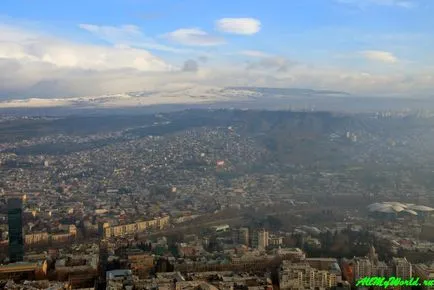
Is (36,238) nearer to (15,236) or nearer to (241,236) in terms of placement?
(15,236)

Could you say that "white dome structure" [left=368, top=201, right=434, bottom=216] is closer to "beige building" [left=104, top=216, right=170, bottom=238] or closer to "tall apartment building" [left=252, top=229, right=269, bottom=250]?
"tall apartment building" [left=252, top=229, right=269, bottom=250]

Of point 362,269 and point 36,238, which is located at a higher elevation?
point 362,269

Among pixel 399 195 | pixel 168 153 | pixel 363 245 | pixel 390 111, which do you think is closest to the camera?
pixel 363 245

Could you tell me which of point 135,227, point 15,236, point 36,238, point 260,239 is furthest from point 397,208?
point 15,236

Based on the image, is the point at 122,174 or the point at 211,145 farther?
Answer: the point at 211,145

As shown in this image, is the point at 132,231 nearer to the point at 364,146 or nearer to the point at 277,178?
the point at 277,178

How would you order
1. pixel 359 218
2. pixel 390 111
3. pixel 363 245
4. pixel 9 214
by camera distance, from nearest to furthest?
1. pixel 363 245
2. pixel 9 214
3. pixel 359 218
4. pixel 390 111

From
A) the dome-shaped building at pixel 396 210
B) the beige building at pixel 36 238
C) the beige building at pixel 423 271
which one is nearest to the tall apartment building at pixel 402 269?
the beige building at pixel 423 271

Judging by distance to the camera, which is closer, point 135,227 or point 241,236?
point 241,236

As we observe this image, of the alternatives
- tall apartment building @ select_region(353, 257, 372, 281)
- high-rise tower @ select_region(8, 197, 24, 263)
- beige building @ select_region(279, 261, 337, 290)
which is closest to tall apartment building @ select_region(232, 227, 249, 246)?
tall apartment building @ select_region(353, 257, 372, 281)

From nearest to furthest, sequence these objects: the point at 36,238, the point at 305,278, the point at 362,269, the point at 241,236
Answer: the point at 305,278 → the point at 362,269 → the point at 241,236 → the point at 36,238

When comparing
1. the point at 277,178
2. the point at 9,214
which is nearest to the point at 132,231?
the point at 9,214
